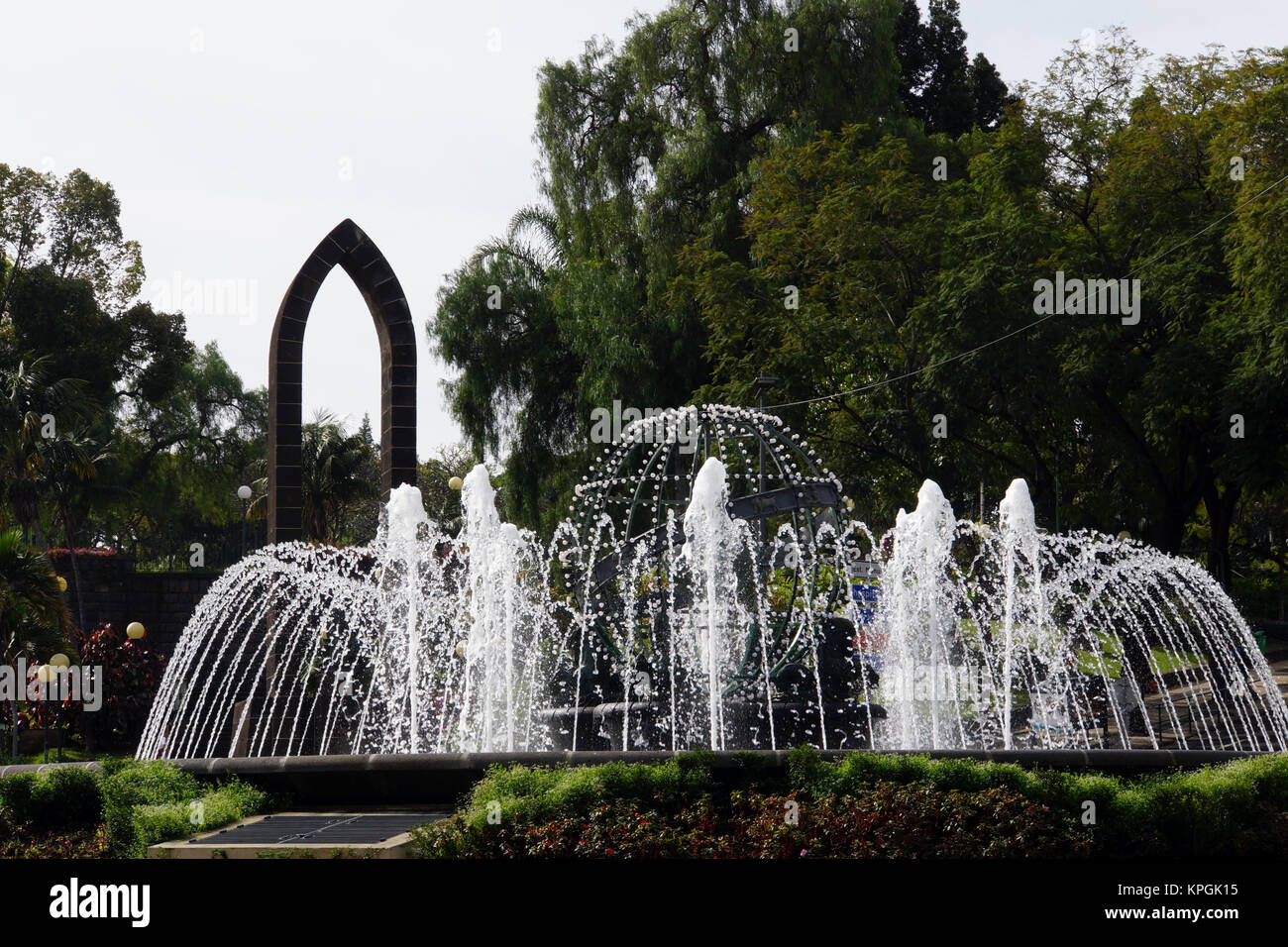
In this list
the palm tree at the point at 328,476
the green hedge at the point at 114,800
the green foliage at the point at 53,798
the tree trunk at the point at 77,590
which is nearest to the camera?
the green hedge at the point at 114,800

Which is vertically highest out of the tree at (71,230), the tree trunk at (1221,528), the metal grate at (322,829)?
the tree at (71,230)

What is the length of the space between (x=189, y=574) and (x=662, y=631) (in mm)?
16961

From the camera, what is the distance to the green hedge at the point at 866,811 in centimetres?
788

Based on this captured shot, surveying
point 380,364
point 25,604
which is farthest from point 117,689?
point 380,364

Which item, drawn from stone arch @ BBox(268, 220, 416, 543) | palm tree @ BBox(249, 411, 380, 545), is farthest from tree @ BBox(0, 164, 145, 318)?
stone arch @ BBox(268, 220, 416, 543)

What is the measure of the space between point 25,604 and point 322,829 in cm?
1237

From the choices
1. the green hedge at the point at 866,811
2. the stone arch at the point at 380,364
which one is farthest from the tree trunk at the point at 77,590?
the green hedge at the point at 866,811

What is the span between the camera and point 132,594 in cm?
2822

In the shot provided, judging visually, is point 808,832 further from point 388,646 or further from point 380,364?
point 380,364

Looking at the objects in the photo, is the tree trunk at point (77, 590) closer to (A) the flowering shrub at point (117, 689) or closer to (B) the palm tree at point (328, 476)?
(A) the flowering shrub at point (117, 689)

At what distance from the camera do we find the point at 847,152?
2612 centimetres

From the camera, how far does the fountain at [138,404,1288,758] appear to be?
13.2 metres

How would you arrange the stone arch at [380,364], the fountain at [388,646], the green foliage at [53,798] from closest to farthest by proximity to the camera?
1. the green foliage at [53,798]
2. the fountain at [388,646]
3. the stone arch at [380,364]

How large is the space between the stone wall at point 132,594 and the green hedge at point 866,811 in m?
21.1
